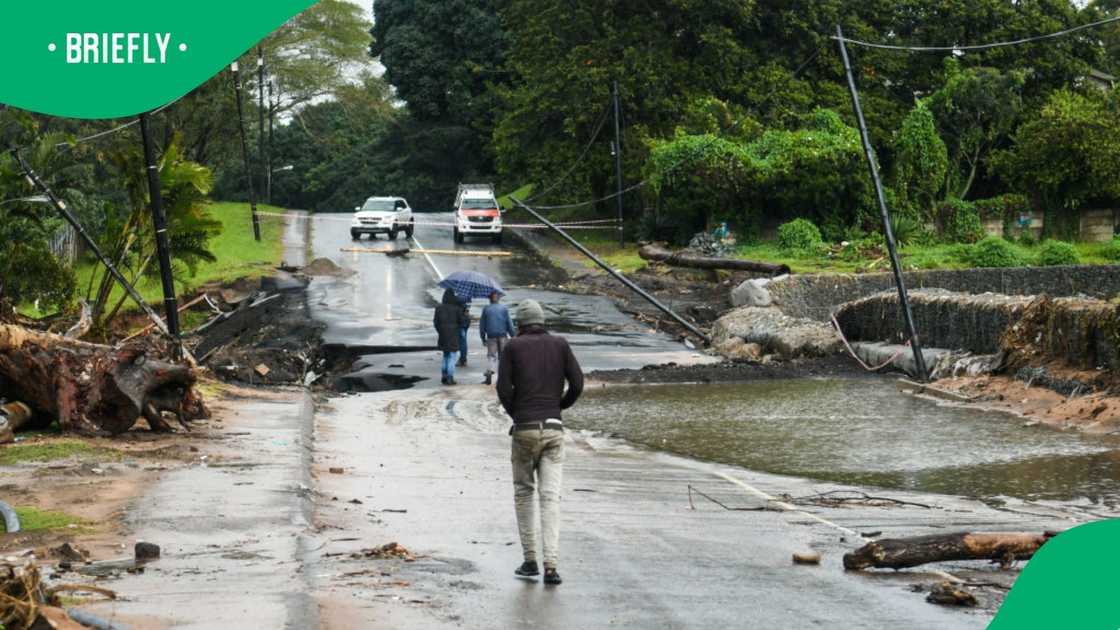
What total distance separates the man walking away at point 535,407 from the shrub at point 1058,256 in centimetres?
3748

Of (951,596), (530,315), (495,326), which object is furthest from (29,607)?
(495,326)

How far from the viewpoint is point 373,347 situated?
32.3 meters

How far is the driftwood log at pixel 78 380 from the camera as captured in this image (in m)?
15.6

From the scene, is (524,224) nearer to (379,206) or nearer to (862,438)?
(379,206)

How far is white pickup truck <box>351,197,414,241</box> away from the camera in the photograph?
58.5 meters

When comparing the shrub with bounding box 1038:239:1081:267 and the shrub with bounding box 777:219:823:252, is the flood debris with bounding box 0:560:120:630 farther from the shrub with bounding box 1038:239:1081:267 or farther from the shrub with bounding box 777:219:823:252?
the shrub with bounding box 777:219:823:252

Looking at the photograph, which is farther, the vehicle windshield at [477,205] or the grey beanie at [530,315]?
the vehicle windshield at [477,205]

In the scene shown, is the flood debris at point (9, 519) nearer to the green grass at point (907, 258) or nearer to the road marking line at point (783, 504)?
the road marking line at point (783, 504)

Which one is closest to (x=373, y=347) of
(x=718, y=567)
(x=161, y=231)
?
(x=161, y=231)

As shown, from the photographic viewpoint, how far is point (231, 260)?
50094 millimetres

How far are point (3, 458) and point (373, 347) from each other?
18.4m

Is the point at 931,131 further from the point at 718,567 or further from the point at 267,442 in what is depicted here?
the point at 718,567

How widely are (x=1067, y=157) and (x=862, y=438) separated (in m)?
36.2

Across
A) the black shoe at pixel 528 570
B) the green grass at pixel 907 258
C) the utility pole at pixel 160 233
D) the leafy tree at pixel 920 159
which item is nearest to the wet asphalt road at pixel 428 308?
the utility pole at pixel 160 233
